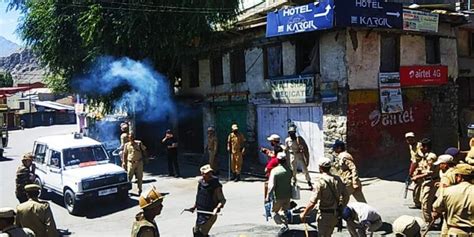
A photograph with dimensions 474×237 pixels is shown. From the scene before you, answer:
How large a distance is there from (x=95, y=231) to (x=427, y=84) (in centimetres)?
1288

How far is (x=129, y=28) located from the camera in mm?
19625

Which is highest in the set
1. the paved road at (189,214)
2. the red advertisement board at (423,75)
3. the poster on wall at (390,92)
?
the red advertisement board at (423,75)

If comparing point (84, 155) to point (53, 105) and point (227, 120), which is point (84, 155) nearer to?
point (227, 120)

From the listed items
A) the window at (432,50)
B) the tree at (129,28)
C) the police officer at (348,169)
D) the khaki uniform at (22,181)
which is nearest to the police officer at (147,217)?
the police officer at (348,169)

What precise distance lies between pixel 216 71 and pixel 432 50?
9.04 metres

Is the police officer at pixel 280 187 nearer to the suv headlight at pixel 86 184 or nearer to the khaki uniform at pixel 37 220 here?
the khaki uniform at pixel 37 220

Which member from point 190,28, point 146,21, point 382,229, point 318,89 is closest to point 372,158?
point 318,89

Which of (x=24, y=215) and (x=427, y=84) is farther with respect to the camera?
(x=427, y=84)

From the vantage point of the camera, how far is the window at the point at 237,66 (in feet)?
68.9

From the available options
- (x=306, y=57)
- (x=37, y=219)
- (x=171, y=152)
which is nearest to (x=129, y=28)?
(x=171, y=152)

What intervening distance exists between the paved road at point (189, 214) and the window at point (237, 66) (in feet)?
17.0

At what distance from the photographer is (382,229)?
33.2ft

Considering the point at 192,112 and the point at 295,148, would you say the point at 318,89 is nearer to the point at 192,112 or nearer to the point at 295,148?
the point at 295,148

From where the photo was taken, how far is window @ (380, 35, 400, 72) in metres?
17.5
